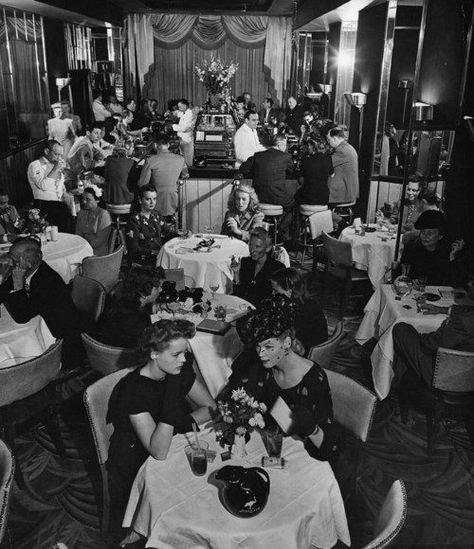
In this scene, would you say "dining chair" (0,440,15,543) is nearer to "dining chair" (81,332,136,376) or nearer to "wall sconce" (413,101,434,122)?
"dining chair" (81,332,136,376)

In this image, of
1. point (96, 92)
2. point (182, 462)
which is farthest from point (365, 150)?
point (96, 92)

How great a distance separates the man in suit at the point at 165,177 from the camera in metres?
6.61

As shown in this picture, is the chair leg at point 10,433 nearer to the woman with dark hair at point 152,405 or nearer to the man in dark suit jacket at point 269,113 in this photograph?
the woman with dark hair at point 152,405

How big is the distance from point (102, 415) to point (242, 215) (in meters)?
3.17

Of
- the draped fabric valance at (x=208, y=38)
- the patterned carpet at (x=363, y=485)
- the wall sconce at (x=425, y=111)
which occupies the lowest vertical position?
the patterned carpet at (x=363, y=485)

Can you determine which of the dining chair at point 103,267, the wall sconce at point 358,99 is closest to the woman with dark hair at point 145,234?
the dining chair at point 103,267

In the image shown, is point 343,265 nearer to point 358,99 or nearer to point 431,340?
point 431,340

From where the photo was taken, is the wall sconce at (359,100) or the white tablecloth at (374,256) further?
the wall sconce at (359,100)

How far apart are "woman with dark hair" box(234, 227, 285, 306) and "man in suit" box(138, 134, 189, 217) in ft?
7.77

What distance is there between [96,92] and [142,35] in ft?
10.8

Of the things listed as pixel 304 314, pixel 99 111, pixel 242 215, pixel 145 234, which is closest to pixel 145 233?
pixel 145 234

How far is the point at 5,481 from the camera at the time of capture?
2.29 meters

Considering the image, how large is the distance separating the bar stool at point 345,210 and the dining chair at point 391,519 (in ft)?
18.4

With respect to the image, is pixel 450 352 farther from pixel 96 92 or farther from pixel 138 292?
pixel 96 92
